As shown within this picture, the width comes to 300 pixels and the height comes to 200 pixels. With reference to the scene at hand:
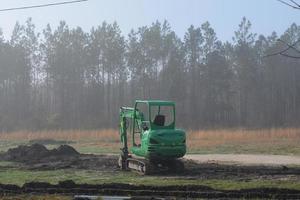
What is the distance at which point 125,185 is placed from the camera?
1700cm

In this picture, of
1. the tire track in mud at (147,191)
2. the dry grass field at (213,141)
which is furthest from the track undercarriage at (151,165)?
the dry grass field at (213,141)

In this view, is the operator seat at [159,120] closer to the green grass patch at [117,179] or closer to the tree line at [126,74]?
the green grass patch at [117,179]

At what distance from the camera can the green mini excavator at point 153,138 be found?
20969 millimetres

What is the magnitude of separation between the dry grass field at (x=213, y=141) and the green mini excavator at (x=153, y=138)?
11708 mm

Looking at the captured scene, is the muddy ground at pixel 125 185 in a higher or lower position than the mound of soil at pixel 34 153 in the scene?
lower

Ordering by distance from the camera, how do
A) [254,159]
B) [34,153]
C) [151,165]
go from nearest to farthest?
[151,165] < [254,159] < [34,153]

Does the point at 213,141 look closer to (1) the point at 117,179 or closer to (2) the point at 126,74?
(1) the point at 117,179

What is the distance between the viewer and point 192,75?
3784 inches

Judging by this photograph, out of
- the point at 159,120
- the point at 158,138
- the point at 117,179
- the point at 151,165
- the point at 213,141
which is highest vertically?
the point at 159,120

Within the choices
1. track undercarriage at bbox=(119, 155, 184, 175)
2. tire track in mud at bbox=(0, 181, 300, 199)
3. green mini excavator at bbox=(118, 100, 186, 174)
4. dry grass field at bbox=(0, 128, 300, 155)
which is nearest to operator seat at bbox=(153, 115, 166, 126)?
green mini excavator at bbox=(118, 100, 186, 174)

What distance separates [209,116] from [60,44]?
88.0ft

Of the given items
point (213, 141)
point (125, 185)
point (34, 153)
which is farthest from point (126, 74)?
point (125, 185)

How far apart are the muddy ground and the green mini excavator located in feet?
2.18

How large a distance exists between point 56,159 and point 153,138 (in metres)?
9.42
